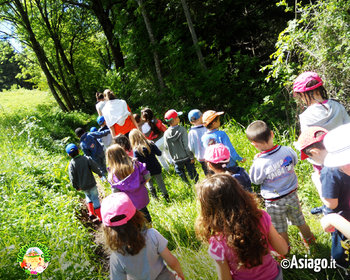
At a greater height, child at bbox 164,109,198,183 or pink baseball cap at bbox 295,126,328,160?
pink baseball cap at bbox 295,126,328,160

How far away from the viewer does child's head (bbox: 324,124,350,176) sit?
135cm

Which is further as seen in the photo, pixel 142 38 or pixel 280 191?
pixel 142 38

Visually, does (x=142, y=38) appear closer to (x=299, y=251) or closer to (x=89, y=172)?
(x=89, y=172)

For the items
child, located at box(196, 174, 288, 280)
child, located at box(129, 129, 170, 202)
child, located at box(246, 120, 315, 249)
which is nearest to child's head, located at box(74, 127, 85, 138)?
child, located at box(129, 129, 170, 202)

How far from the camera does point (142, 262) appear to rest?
190 centimetres

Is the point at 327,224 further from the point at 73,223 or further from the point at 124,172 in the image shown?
the point at 73,223

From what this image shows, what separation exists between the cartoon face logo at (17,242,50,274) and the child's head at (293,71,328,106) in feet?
13.0

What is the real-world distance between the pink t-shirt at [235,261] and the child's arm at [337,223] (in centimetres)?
35

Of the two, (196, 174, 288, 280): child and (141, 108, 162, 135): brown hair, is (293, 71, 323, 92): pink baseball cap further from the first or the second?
(141, 108, 162, 135): brown hair

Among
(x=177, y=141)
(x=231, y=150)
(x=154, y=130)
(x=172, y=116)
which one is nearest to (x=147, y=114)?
(x=154, y=130)

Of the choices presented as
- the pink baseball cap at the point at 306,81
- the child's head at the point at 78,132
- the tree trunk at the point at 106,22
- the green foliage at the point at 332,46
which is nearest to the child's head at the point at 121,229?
the pink baseball cap at the point at 306,81

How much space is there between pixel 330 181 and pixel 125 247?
161cm

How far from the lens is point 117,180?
127 inches

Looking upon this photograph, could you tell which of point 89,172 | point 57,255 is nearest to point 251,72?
point 89,172
